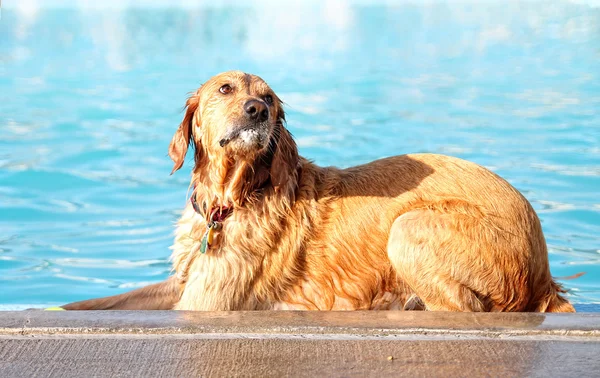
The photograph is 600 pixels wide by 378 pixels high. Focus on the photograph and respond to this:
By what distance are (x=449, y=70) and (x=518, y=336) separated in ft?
48.9

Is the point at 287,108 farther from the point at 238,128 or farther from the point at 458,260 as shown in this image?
the point at 458,260

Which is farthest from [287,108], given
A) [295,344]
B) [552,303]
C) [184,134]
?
[295,344]

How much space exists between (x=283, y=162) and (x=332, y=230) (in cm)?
50

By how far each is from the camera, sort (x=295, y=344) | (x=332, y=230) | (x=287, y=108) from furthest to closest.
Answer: (x=287, y=108), (x=332, y=230), (x=295, y=344)

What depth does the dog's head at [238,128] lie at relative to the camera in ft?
15.8

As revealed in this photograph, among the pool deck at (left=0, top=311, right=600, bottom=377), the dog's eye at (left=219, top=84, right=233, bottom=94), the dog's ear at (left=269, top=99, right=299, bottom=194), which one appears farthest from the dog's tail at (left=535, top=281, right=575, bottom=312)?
the dog's eye at (left=219, top=84, right=233, bottom=94)

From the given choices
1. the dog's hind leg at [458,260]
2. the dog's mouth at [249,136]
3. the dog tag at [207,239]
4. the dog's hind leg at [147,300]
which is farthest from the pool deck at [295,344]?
the dog's hind leg at [147,300]

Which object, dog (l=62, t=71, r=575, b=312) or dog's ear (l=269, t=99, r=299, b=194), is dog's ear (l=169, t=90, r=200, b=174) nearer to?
dog (l=62, t=71, r=575, b=312)

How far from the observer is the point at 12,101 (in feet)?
52.7

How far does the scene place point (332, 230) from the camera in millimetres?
5117

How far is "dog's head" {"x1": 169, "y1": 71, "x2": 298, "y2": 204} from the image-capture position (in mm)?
4809

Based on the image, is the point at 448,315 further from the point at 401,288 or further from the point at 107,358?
the point at 107,358

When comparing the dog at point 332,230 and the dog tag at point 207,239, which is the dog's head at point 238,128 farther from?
the dog tag at point 207,239

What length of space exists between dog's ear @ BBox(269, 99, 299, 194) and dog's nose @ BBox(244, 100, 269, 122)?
0.19 meters
